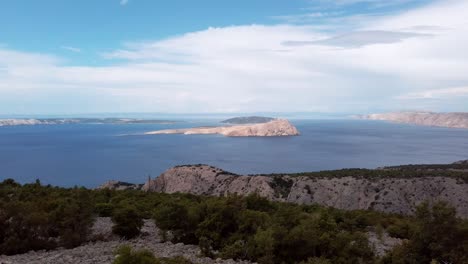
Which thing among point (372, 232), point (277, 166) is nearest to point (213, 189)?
point (372, 232)

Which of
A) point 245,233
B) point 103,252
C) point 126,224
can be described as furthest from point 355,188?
point 103,252

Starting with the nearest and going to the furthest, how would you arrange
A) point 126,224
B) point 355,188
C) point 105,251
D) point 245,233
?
point 105,251 → point 245,233 → point 126,224 → point 355,188

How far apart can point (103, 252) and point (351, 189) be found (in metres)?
46.1

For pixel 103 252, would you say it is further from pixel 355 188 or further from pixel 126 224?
pixel 355 188

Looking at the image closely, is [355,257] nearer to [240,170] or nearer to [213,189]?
[213,189]

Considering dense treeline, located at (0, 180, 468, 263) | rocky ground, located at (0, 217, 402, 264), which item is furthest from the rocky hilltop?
dense treeline, located at (0, 180, 468, 263)

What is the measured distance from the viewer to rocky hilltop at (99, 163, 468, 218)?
164 ft

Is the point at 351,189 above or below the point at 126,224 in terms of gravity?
below

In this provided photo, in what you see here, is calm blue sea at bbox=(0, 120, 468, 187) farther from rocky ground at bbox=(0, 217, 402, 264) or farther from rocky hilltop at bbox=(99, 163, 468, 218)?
rocky ground at bbox=(0, 217, 402, 264)

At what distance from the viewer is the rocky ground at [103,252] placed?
12620mm

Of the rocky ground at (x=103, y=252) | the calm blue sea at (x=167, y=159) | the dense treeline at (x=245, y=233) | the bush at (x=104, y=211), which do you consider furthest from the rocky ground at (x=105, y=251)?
the calm blue sea at (x=167, y=159)

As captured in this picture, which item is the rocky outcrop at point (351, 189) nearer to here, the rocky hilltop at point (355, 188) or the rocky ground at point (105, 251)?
the rocky hilltop at point (355, 188)

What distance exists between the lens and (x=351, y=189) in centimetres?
5494

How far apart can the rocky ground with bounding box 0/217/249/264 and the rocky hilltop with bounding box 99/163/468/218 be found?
29181 millimetres
